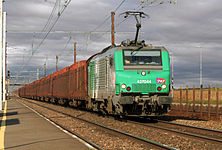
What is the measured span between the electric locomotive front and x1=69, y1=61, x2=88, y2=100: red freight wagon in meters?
6.63

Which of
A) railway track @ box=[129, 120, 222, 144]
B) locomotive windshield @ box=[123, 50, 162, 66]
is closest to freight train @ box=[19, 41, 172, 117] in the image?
locomotive windshield @ box=[123, 50, 162, 66]

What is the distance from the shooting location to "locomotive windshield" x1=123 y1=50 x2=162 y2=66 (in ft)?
48.5

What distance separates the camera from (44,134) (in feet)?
37.8

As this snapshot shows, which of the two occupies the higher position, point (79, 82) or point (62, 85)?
point (79, 82)

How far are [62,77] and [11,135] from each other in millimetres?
21163

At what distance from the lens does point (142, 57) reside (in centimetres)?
1494

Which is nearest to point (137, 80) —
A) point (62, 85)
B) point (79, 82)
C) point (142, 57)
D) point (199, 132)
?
point (142, 57)

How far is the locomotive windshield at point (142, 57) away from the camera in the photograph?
14789 mm

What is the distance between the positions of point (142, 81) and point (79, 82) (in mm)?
9816

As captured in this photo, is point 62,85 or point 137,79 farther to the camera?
point 62,85

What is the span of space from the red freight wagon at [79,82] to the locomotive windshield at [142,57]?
6.61 meters

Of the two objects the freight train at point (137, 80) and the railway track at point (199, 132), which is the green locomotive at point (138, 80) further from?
the railway track at point (199, 132)

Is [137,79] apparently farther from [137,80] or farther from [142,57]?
[142,57]

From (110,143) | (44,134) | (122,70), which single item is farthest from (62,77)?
(110,143)
